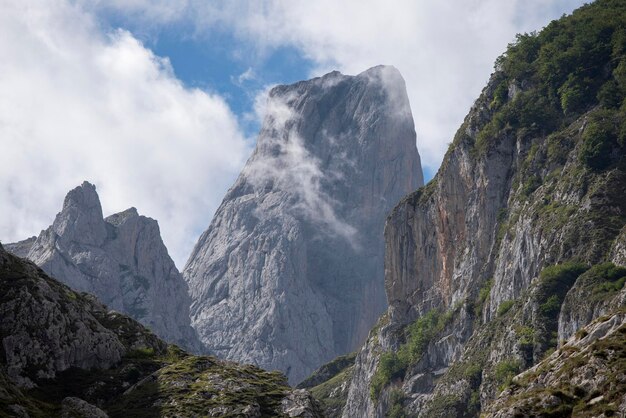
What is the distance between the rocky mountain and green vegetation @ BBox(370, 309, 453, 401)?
34cm

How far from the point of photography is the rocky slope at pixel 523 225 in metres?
129

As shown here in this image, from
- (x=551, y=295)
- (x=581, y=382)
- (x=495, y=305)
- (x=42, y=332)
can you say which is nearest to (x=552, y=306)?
(x=551, y=295)

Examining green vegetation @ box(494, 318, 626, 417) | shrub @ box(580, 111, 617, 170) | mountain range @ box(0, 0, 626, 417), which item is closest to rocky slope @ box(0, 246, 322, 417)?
mountain range @ box(0, 0, 626, 417)

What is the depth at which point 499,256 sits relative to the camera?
160125 millimetres

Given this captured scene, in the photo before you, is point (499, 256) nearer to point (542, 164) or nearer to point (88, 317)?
point (542, 164)

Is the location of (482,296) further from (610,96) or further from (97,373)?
(97,373)

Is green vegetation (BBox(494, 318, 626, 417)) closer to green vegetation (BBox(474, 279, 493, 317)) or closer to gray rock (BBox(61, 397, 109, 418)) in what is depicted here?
gray rock (BBox(61, 397, 109, 418))

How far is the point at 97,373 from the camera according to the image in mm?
81438

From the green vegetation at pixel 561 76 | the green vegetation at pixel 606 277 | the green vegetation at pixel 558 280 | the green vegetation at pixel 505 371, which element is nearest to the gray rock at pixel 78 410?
the green vegetation at pixel 606 277

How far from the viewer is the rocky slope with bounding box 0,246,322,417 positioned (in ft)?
236

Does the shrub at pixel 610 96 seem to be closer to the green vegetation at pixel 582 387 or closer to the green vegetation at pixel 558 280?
the green vegetation at pixel 558 280

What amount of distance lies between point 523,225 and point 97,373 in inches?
3548

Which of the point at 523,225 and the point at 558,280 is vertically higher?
the point at 523,225

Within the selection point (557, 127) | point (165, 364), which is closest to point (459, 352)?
point (557, 127)
